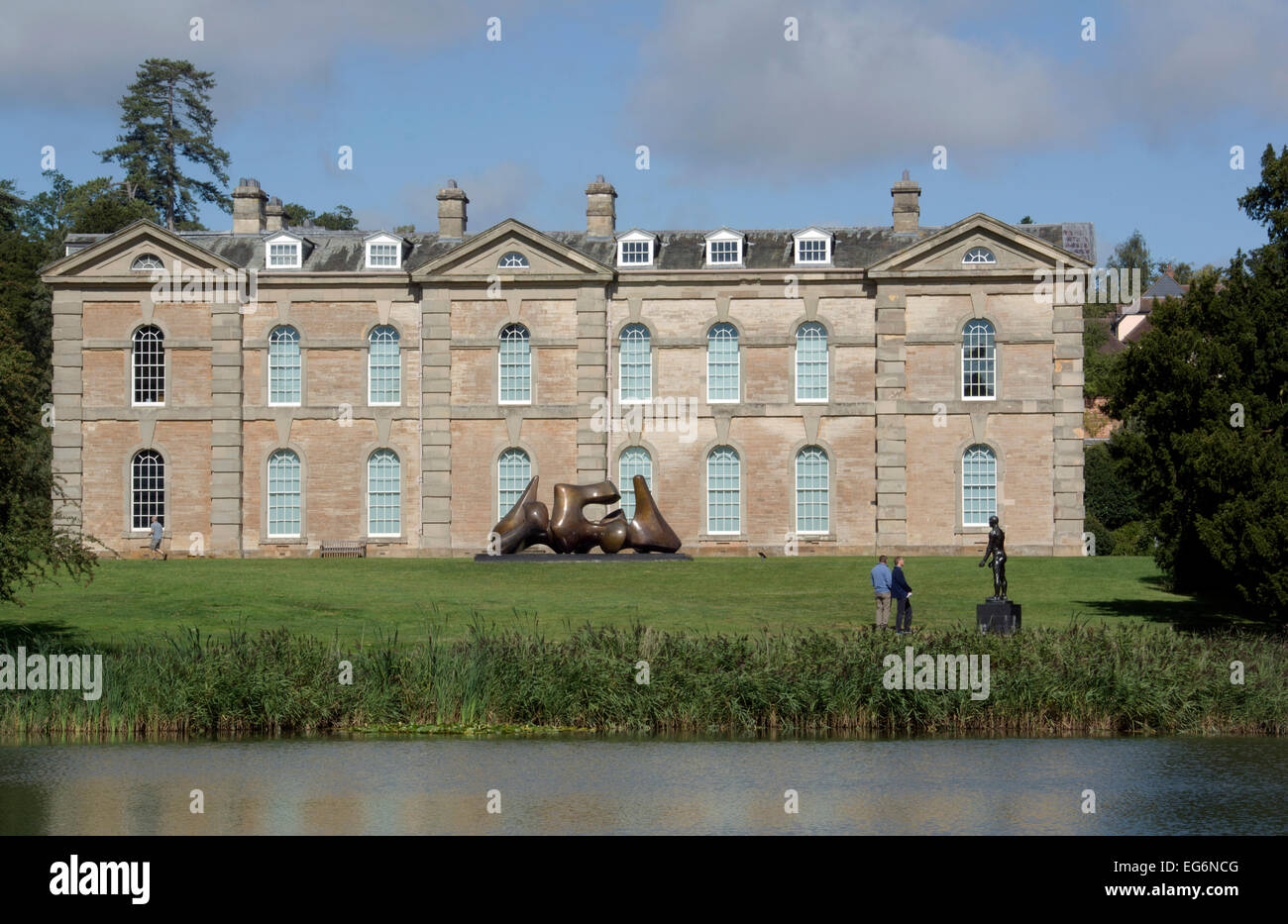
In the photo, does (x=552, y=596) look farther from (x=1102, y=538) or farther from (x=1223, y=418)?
(x=1102, y=538)

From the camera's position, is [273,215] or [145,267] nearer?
[145,267]

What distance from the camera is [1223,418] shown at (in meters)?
31.3

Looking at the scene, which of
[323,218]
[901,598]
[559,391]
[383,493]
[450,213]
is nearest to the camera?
[901,598]

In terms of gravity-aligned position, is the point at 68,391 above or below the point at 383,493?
above

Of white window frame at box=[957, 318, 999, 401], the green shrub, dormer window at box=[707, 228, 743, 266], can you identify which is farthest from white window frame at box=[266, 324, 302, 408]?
the green shrub

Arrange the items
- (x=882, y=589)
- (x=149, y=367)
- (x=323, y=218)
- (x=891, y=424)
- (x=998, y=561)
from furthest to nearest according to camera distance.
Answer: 1. (x=323, y=218)
2. (x=149, y=367)
3. (x=891, y=424)
4. (x=998, y=561)
5. (x=882, y=589)

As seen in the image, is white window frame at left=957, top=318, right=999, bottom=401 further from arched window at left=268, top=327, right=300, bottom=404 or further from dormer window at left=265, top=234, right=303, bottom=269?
dormer window at left=265, top=234, right=303, bottom=269

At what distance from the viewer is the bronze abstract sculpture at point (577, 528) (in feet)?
144

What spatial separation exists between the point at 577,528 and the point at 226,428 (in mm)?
12015

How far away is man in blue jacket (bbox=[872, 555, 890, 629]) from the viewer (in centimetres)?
3059

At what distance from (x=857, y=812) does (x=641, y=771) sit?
328 centimetres

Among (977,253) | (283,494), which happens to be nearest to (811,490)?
(977,253)
